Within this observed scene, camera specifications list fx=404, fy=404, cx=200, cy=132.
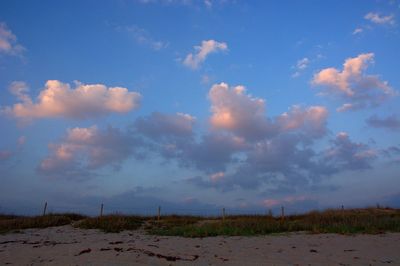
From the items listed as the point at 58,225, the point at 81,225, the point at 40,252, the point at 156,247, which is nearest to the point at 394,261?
the point at 156,247

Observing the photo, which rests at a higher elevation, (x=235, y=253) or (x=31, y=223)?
(x=31, y=223)

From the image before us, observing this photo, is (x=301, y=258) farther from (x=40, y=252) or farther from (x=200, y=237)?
(x=40, y=252)

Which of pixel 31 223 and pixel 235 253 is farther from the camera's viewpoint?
pixel 31 223

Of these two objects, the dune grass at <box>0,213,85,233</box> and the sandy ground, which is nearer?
the sandy ground

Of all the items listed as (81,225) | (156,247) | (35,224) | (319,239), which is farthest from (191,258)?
(35,224)

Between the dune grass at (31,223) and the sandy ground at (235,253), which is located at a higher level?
the dune grass at (31,223)

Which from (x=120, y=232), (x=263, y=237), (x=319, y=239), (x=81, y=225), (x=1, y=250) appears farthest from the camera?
(x=81, y=225)

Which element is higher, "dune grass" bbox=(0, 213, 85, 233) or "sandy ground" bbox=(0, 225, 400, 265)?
"dune grass" bbox=(0, 213, 85, 233)

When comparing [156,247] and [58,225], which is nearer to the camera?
[156,247]

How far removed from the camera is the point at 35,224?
25719 millimetres

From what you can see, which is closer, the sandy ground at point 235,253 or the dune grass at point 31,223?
the sandy ground at point 235,253

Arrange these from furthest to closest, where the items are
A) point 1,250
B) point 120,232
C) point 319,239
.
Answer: point 120,232, point 319,239, point 1,250

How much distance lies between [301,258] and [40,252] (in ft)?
27.7

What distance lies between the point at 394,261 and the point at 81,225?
742 inches
